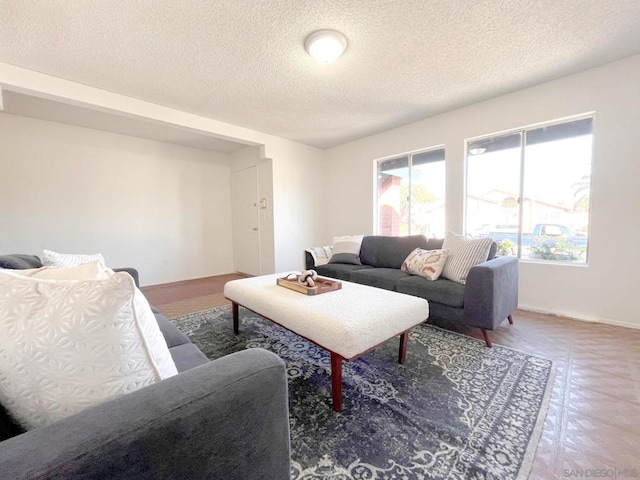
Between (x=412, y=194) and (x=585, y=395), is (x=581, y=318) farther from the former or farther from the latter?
(x=412, y=194)

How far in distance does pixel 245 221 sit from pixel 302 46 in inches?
136

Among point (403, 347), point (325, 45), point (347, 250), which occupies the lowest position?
point (403, 347)

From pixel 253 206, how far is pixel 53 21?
127 inches

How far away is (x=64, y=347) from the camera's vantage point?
0.56 metres

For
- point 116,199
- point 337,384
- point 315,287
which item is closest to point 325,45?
point 315,287

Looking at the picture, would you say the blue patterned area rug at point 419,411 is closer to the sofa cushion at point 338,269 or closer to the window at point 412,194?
the sofa cushion at point 338,269

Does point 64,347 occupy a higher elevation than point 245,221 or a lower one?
lower

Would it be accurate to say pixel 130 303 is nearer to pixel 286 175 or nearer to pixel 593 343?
pixel 593 343

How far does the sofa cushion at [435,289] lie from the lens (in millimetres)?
2234

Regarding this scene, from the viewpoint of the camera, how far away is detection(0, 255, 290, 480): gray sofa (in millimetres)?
432

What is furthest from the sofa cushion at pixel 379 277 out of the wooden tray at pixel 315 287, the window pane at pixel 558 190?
the window pane at pixel 558 190

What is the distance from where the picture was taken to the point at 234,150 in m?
5.10

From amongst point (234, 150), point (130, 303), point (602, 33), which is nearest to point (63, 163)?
point (234, 150)

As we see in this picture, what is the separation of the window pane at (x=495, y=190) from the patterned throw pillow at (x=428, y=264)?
110 centimetres
